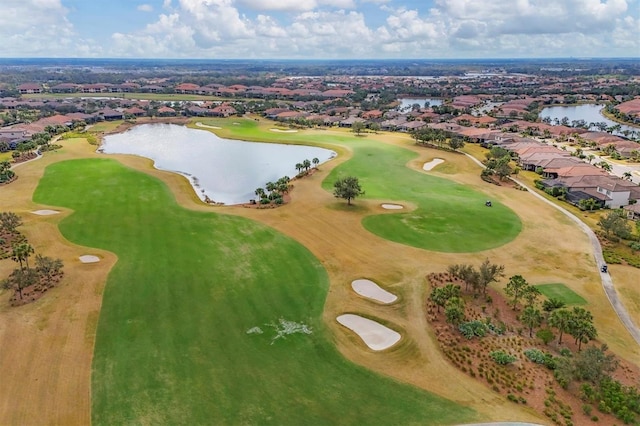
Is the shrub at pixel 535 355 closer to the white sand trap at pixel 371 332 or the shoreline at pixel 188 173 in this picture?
the white sand trap at pixel 371 332

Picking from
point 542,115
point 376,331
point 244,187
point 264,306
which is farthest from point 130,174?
point 542,115

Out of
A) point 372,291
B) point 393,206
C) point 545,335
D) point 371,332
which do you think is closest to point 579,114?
point 393,206

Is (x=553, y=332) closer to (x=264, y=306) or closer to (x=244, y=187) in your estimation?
(x=264, y=306)

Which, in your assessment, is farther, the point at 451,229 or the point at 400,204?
the point at 400,204

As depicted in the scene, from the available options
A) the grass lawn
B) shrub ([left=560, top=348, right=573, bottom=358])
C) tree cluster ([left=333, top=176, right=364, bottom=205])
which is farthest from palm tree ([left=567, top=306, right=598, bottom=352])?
tree cluster ([left=333, top=176, right=364, bottom=205])

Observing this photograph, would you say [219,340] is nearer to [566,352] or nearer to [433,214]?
[566,352]

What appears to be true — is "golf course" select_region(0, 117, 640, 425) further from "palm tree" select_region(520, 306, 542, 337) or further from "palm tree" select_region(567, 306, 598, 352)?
"palm tree" select_region(520, 306, 542, 337)
